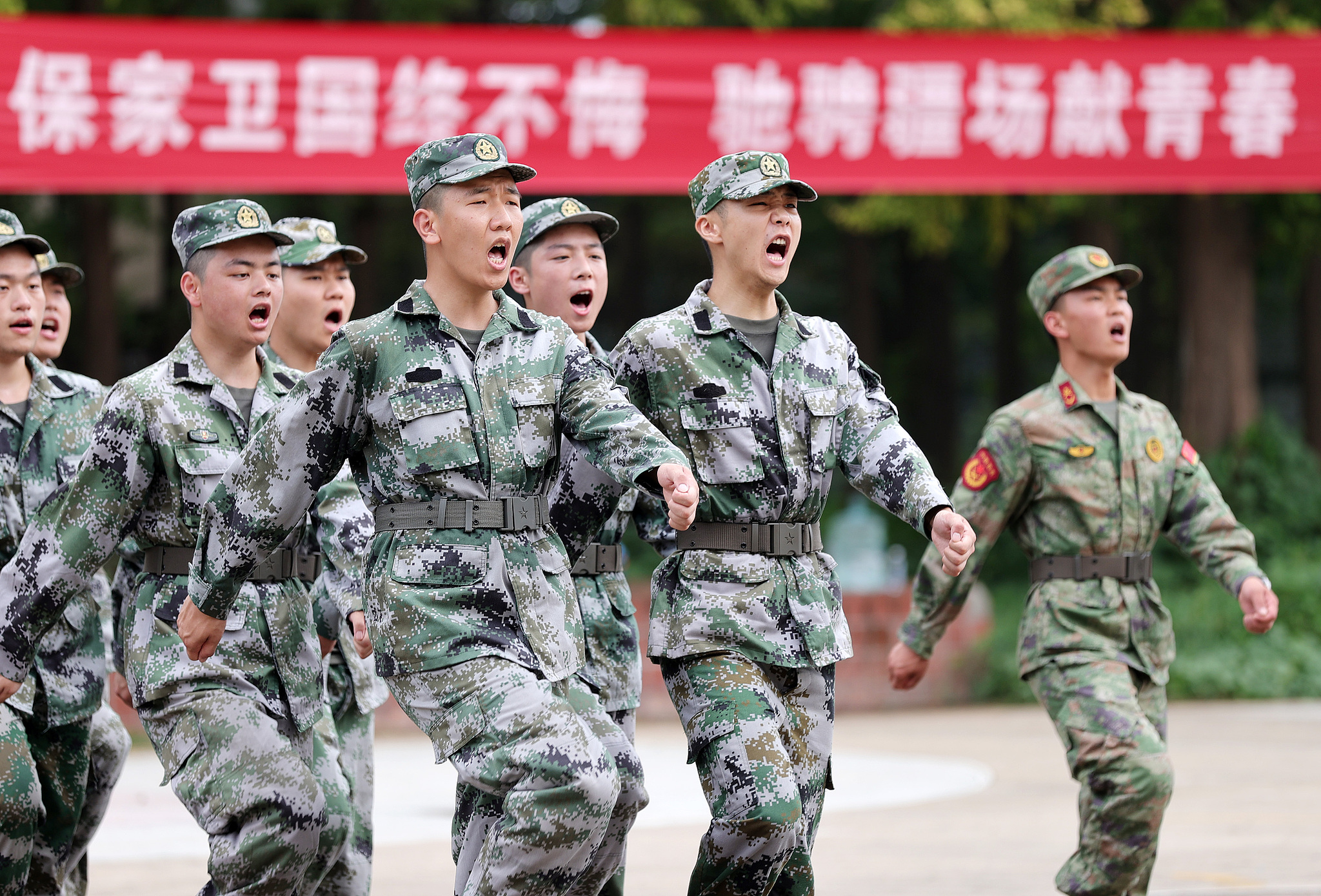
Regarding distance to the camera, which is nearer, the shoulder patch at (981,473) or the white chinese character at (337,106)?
the shoulder patch at (981,473)

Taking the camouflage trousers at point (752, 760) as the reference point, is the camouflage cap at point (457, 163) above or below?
above

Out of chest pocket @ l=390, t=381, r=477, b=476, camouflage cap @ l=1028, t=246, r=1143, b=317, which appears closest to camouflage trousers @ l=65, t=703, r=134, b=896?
chest pocket @ l=390, t=381, r=477, b=476

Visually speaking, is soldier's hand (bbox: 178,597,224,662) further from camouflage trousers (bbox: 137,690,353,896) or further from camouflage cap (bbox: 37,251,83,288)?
camouflage cap (bbox: 37,251,83,288)

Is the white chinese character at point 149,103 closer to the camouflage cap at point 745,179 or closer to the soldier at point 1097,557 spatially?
the soldier at point 1097,557

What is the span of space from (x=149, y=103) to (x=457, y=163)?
7.89m

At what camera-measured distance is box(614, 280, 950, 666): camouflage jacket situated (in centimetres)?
569

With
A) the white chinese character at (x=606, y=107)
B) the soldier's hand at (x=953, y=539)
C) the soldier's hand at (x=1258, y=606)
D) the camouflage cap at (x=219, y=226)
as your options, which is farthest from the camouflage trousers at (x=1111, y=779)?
the white chinese character at (x=606, y=107)

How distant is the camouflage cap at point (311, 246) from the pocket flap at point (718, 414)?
2203 millimetres

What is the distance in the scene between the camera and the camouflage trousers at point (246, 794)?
215 inches

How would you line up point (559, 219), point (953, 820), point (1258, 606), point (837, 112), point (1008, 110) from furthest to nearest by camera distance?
point (1008, 110)
point (837, 112)
point (953, 820)
point (559, 219)
point (1258, 606)

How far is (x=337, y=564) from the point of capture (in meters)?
6.32

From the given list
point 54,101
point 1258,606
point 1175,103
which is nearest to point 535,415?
point 1258,606

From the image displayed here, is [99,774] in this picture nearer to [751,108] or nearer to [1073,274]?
[1073,274]

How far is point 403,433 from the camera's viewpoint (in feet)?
16.8
